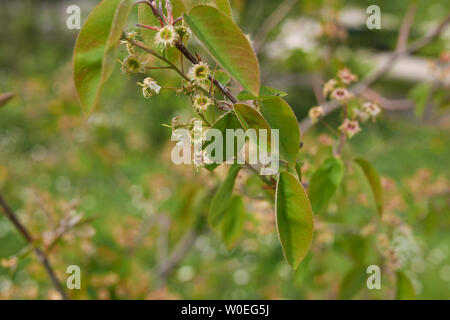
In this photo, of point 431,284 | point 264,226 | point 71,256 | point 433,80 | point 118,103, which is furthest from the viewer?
point 118,103

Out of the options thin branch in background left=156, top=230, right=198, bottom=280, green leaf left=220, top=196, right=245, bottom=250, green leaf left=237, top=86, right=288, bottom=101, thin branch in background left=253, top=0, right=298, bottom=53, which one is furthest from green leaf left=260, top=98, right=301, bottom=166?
thin branch in background left=156, top=230, right=198, bottom=280

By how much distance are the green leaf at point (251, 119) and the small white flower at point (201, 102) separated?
0.03 meters

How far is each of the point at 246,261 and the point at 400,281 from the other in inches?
40.4

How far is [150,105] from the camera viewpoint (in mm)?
3379

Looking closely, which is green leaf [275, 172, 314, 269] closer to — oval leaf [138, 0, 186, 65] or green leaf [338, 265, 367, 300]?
oval leaf [138, 0, 186, 65]

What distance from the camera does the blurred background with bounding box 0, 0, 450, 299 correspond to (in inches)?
34.4

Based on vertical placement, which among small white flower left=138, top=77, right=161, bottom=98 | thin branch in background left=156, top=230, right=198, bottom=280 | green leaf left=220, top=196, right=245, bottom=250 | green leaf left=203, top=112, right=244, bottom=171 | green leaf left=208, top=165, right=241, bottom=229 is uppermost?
small white flower left=138, top=77, right=161, bottom=98

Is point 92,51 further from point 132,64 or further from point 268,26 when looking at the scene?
point 268,26

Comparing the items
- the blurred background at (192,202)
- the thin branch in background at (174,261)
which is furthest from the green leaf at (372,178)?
the thin branch in background at (174,261)

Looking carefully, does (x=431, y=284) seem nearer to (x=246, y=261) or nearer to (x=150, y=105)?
(x=246, y=261)

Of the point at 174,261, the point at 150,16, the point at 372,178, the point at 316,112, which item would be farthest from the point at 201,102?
the point at 174,261

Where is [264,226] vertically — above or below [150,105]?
below

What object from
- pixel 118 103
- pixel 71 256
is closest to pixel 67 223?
pixel 71 256

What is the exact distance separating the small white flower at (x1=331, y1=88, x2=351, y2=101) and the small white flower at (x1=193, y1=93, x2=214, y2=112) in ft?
0.81
